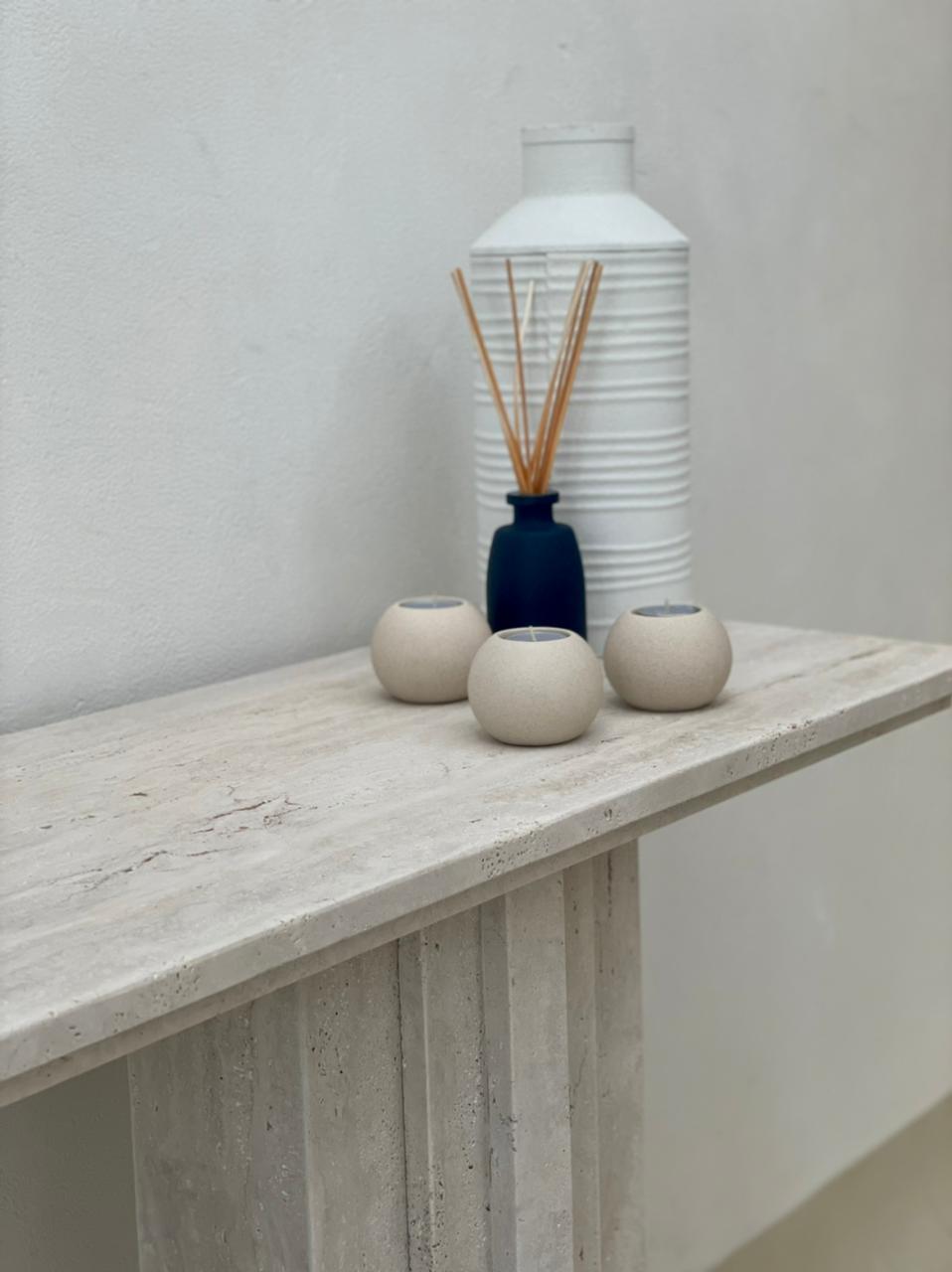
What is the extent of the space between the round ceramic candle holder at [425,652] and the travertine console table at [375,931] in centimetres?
2

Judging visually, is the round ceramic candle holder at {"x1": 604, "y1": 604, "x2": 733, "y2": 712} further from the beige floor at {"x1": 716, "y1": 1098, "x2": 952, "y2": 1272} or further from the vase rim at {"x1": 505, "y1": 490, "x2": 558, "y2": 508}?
the beige floor at {"x1": 716, "y1": 1098, "x2": 952, "y2": 1272}

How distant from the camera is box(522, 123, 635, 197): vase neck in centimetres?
123

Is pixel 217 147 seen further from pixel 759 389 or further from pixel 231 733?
pixel 759 389

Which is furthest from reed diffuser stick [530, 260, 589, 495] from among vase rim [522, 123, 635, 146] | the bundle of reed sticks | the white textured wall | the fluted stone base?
the fluted stone base

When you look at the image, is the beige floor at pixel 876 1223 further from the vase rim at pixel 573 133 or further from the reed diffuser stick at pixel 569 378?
the vase rim at pixel 573 133

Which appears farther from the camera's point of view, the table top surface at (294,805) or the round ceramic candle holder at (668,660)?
the round ceramic candle holder at (668,660)

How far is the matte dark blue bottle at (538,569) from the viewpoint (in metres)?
1.16

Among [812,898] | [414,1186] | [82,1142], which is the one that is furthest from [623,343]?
[812,898]

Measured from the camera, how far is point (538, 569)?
1163 mm

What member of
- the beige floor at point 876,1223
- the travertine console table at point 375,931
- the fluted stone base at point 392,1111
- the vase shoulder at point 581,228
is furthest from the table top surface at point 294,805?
the beige floor at point 876,1223

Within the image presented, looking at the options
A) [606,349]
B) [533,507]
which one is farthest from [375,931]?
[606,349]

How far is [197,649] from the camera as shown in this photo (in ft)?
4.11

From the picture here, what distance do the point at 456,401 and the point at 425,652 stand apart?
39 cm

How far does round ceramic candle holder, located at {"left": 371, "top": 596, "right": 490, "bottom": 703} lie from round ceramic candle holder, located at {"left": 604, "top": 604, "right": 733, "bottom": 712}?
105 millimetres
